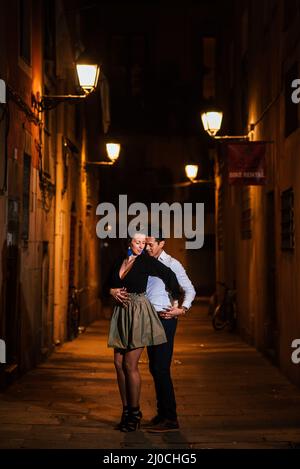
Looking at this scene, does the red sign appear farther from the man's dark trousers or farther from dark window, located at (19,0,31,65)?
the man's dark trousers

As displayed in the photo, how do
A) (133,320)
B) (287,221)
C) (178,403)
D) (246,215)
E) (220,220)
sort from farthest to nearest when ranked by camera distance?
(220,220) → (246,215) → (287,221) → (178,403) → (133,320)

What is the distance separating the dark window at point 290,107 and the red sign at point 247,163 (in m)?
1.54

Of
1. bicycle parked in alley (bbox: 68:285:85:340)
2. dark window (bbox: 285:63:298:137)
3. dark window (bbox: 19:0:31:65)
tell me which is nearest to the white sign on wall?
dark window (bbox: 19:0:31:65)

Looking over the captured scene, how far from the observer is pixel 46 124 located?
15750mm

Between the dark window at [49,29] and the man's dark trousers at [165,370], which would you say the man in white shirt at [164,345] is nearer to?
the man's dark trousers at [165,370]

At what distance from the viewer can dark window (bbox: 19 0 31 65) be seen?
43.8 ft

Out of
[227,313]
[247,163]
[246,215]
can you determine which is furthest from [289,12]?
[227,313]

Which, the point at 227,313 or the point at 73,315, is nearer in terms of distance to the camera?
the point at 73,315

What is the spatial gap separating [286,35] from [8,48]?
4.44m

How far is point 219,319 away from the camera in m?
22.2

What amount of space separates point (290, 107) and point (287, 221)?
1.81 m

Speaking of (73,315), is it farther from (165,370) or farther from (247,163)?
(165,370)
